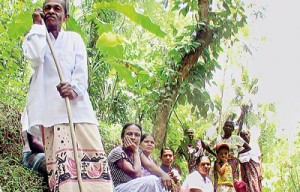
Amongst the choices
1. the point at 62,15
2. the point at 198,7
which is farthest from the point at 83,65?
the point at 198,7

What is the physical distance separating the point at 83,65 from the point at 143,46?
579 centimetres

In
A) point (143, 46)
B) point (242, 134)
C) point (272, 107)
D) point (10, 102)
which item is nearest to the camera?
point (10, 102)

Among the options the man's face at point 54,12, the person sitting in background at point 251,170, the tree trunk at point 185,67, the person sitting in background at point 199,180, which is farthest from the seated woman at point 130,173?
the tree trunk at point 185,67

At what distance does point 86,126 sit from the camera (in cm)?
267

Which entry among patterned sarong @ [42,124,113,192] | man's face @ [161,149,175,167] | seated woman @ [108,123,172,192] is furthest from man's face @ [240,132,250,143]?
patterned sarong @ [42,124,113,192]

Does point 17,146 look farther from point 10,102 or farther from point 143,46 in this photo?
point 143,46

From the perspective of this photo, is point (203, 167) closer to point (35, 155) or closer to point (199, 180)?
point (199, 180)

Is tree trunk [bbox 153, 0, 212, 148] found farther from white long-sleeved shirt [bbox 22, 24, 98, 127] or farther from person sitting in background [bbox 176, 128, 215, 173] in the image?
white long-sleeved shirt [bbox 22, 24, 98, 127]

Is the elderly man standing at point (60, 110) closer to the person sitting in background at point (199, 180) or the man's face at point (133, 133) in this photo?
the man's face at point (133, 133)

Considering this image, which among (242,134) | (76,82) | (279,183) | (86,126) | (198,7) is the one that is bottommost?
(279,183)

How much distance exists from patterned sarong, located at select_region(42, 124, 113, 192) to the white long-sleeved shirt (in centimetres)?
6

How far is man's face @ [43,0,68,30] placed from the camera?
275 cm

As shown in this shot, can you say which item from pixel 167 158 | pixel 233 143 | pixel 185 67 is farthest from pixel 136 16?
pixel 233 143

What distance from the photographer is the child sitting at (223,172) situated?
5.05 meters
